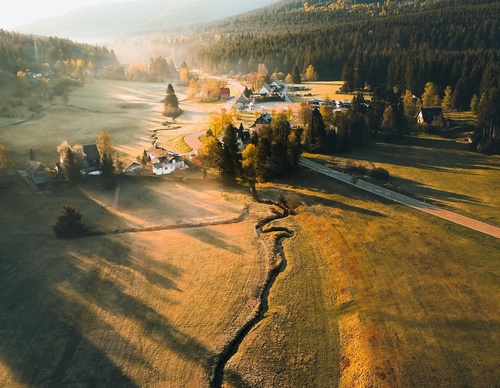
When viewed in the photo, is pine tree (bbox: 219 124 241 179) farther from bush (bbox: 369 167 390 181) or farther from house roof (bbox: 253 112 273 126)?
house roof (bbox: 253 112 273 126)

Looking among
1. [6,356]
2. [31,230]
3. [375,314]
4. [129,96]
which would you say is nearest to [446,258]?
[375,314]

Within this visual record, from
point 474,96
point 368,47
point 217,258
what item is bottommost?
point 217,258

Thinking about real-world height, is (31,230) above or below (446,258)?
below

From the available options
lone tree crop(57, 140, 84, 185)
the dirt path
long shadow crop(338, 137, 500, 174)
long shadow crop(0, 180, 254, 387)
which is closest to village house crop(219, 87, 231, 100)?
the dirt path

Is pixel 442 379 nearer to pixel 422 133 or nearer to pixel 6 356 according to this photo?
pixel 6 356

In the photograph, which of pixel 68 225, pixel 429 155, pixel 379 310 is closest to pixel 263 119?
pixel 429 155

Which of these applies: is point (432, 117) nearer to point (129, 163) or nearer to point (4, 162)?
point (129, 163)

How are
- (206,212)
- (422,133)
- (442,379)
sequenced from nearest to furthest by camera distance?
(442,379) → (206,212) → (422,133)
